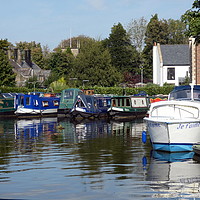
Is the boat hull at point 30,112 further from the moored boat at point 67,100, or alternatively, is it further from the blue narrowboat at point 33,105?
the moored boat at point 67,100

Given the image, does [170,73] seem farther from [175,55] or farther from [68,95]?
[68,95]

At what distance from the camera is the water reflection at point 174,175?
17.3 meters

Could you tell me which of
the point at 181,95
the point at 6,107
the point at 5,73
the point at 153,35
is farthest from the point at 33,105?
the point at 153,35

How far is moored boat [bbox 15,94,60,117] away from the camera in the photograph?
64369mm

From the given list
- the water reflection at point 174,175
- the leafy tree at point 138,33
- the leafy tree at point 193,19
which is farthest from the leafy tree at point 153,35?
the water reflection at point 174,175

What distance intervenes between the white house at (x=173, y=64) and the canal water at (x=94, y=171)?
7344 centimetres

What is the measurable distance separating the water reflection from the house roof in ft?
268

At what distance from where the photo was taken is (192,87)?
97.0 feet

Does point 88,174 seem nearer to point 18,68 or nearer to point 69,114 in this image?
point 69,114

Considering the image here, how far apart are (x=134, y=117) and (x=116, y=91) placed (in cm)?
2707

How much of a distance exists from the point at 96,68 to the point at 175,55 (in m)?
18.8

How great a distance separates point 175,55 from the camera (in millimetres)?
109062

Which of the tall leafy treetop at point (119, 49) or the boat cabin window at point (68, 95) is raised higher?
the tall leafy treetop at point (119, 49)

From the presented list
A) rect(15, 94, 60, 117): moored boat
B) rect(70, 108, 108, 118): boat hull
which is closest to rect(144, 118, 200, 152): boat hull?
rect(70, 108, 108, 118): boat hull
